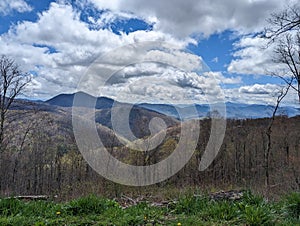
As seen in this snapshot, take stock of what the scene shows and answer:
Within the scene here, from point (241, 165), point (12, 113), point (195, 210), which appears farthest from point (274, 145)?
point (195, 210)

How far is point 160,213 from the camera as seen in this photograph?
16.9 ft

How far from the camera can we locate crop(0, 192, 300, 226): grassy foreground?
176 inches

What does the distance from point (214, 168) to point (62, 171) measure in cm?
1895

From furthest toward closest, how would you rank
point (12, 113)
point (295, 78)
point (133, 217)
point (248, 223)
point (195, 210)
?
1. point (295, 78)
2. point (12, 113)
3. point (195, 210)
4. point (133, 217)
5. point (248, 223)

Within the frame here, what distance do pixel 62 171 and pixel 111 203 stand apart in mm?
32978

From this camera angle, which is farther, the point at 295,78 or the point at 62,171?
the point at 62,171

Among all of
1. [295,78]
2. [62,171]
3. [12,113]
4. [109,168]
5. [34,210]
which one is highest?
[295,78]

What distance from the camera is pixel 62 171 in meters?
36.5

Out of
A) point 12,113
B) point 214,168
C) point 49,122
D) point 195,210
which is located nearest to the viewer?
point 195,210

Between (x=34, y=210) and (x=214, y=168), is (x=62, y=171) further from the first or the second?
(x=34, y=210)

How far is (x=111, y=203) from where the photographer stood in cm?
564

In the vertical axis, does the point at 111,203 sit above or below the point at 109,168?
above

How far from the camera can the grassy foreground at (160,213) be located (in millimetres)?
4473

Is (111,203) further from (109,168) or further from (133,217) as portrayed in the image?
(109,168)
